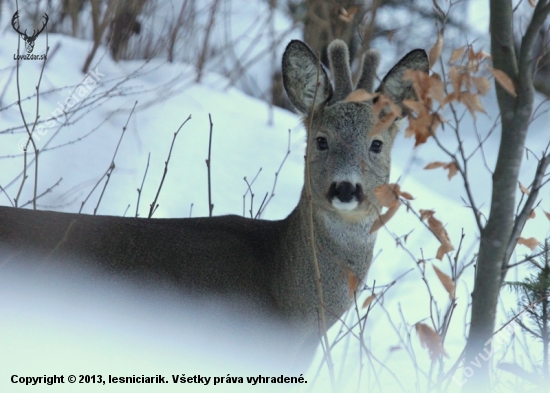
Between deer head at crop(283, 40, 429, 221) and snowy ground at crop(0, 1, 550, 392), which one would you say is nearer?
deer head at crop(283, 40, 429, 221)

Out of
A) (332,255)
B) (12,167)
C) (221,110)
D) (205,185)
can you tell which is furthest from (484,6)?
(332,255)

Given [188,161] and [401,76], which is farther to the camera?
[188,161]

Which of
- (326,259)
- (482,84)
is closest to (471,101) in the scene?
(482,84)

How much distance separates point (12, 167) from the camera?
5988 millimetres

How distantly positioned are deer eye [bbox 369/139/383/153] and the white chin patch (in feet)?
1.49

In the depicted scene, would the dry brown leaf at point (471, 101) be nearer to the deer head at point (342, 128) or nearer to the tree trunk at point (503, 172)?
the tree trunk at point (503, 172)

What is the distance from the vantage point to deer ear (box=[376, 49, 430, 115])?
387 centimetres

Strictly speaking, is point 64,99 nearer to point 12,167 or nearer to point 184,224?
point 12,167

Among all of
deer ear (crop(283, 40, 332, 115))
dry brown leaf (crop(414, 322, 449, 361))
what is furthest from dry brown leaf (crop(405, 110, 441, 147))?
deer ear (crop(283, 40, 332, 115))

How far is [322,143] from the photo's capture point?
12.7 ft

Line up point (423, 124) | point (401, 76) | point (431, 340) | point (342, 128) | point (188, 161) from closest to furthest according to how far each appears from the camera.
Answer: point (423, 124)
point (431, 340)
point (342, 128)
point (401, 76)
point (188, 161)

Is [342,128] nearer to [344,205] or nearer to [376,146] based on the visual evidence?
[376,146]

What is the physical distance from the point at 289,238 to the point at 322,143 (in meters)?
0.51

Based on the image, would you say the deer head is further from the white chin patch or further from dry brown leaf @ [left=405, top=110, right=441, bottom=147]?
dry brown leaf @ [left=405, top=110, right=441, bottom=147]
